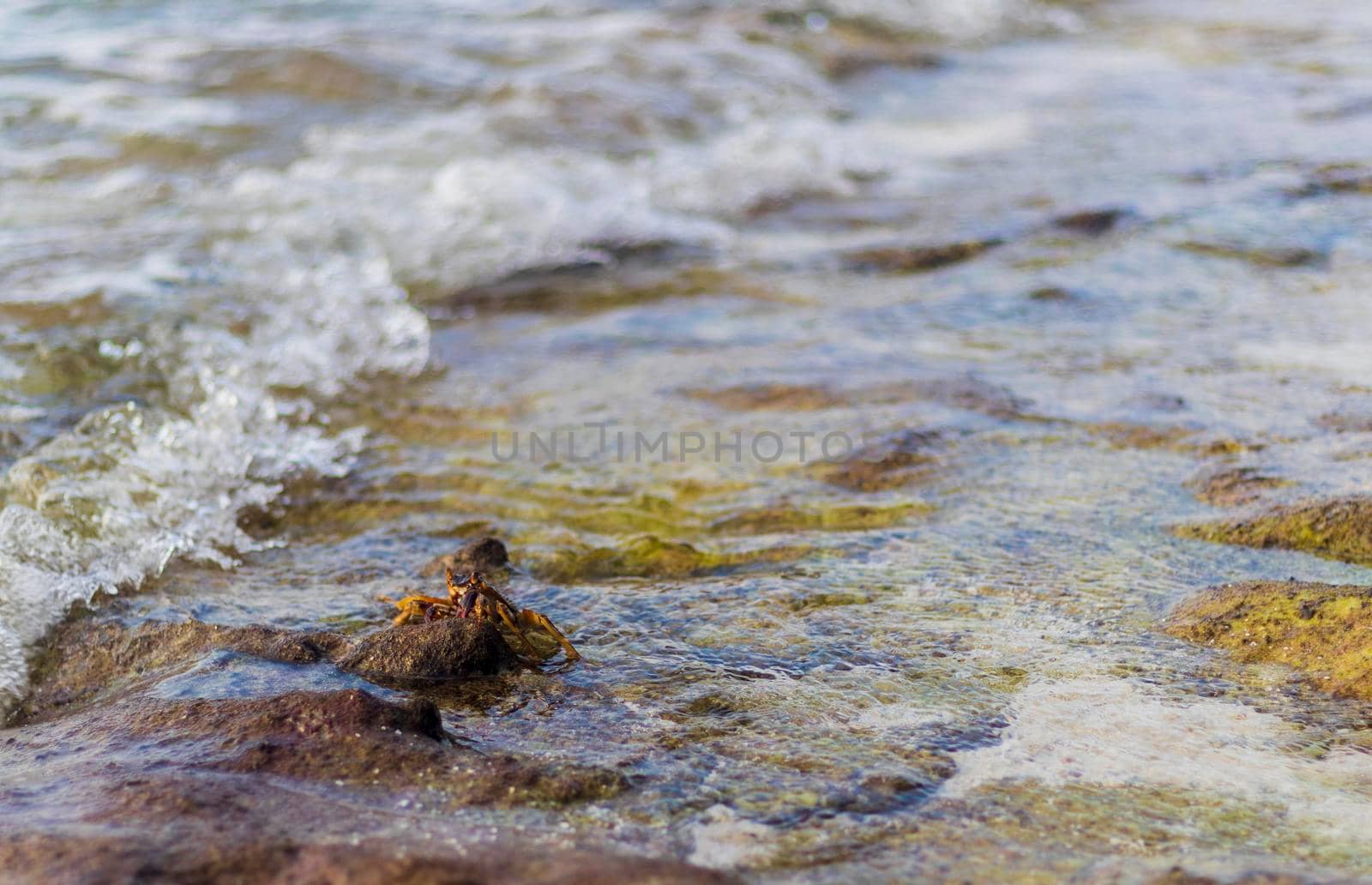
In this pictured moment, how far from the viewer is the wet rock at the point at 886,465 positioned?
389cm

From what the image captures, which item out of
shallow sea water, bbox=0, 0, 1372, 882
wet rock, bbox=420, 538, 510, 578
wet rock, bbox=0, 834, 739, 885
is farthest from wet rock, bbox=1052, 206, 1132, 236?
wet rock, bbox=0, 834, 739, 885

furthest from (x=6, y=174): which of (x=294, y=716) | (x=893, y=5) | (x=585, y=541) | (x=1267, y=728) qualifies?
(x=893, y=5)

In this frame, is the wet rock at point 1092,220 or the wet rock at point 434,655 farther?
the wet rock at point 1092,220

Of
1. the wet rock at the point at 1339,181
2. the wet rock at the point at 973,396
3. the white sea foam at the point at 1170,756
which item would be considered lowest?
the white sea foam at the point at 1170,756

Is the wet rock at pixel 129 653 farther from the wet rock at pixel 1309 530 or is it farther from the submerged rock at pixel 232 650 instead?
the wet rock at pixel 1309 530

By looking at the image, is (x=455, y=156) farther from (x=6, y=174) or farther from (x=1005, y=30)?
(x=1005, y=30)

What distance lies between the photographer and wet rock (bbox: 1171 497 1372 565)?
3.07 meters

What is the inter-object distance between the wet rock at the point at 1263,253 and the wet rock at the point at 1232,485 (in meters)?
2.67

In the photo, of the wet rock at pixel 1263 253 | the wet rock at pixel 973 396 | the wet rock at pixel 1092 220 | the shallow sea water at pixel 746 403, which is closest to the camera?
the shallow sea water at pixel 746 403

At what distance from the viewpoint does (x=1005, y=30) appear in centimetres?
1360

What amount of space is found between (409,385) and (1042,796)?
3.79 m

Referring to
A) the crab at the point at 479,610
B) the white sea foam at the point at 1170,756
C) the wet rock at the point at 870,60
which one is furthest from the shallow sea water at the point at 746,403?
the wet rock at the point at 870,60

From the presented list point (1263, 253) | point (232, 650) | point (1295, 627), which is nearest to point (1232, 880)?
point (1295, 627)

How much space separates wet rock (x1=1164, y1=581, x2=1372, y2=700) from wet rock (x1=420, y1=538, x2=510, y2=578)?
5.81 ft
